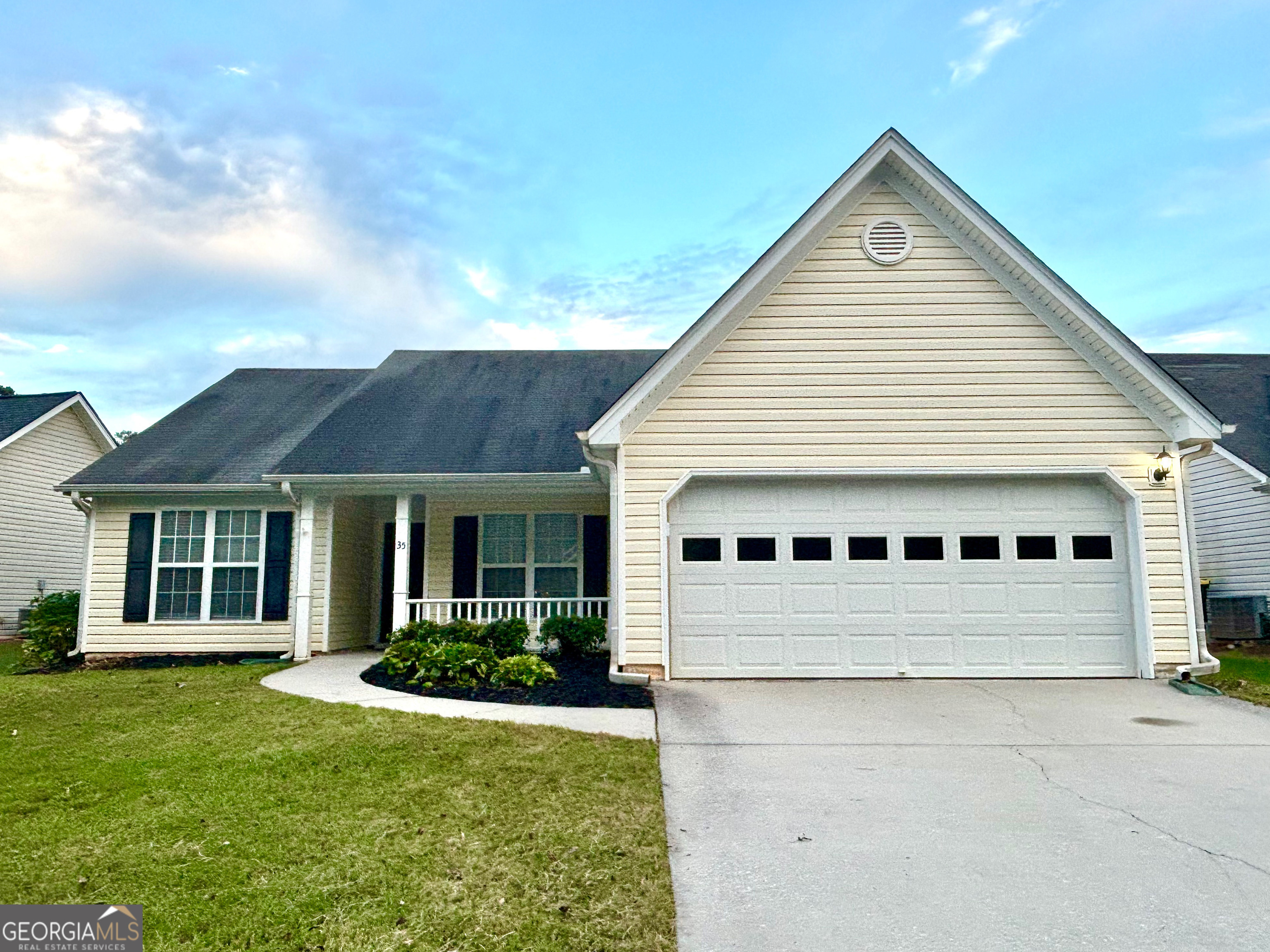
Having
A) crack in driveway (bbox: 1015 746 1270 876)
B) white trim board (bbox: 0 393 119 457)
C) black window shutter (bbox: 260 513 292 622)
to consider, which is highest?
white trim board (bbox: 0 393 119 457)

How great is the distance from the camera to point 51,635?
1321cm

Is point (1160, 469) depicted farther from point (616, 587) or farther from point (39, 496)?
point (39, 496)

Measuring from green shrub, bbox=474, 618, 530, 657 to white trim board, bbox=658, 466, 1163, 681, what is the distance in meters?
2.20

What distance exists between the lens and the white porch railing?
39.1 feet

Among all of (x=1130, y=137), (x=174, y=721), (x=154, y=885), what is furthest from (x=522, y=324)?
(x=154, y=885)

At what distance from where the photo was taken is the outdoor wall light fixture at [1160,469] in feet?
31.7

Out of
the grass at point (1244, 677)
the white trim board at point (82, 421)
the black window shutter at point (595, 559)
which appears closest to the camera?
the grass at point (1244, 677)

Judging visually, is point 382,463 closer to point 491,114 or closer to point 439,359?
point 439,359

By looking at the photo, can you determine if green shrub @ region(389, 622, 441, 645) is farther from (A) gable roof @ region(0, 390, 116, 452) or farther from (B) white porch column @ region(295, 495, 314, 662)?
(A) gable roof @ region(0, 390, 116, 452)

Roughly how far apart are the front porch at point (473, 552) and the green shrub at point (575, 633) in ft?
2.85

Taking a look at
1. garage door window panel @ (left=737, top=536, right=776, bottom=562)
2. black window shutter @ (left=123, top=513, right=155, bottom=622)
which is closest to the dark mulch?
garage door window panel @ (left=737, top=536, right=776, bottom=562)

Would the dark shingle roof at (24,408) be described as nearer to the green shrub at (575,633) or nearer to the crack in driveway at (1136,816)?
the green shrub at (575,633)

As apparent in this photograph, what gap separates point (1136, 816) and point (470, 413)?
11278mm

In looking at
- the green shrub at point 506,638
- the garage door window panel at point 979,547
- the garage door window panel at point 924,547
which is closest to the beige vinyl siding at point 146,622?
the green shrub at point 506,638
